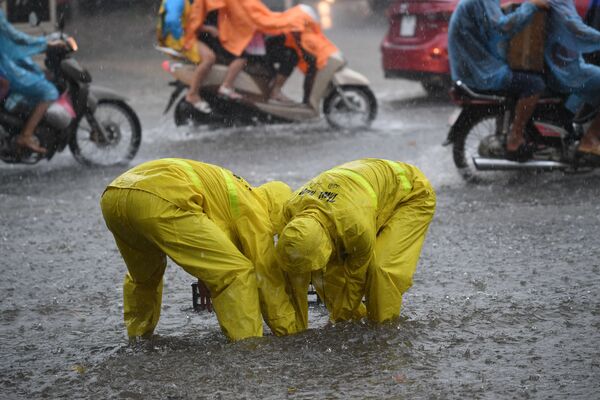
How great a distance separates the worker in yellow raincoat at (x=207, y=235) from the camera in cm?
467

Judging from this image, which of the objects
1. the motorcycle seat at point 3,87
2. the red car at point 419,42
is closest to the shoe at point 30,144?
the motorcycle seat at point 3,87

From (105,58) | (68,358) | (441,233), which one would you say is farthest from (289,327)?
(105,58)

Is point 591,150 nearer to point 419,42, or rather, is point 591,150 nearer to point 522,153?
point 522,153

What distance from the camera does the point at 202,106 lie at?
37.6 feet

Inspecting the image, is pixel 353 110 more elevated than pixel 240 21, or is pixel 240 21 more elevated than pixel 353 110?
pixel 240 21

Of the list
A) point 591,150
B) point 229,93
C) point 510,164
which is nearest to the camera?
point 591,150

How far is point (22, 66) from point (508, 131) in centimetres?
448

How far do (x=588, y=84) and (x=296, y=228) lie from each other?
4.91 meters

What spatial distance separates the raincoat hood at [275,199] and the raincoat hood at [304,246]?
1.30 feet

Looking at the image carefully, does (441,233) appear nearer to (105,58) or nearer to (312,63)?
(312,63)

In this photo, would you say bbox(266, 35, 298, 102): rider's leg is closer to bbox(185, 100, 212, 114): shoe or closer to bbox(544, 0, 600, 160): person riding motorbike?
bbox(185, 100, 212, 114): shoe

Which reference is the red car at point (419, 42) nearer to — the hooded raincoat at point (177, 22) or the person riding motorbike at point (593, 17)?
the hooded raincoat at point (177, 22)

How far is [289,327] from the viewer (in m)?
4.93

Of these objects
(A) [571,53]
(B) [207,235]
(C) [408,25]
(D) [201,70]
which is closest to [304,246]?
(B) [207,235]
